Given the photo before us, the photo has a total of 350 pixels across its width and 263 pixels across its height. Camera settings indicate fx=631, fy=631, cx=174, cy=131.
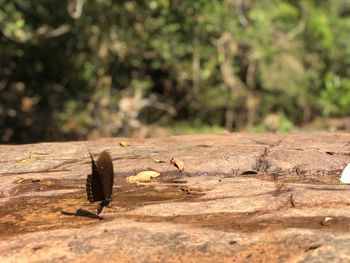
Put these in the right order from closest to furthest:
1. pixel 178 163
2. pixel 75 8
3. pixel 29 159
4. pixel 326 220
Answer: pixel 326 220, pixel 178 163, pixel 29 159, pixel 75 8

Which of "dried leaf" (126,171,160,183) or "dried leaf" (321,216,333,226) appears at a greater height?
"dried leaf" (126,171,160,183)

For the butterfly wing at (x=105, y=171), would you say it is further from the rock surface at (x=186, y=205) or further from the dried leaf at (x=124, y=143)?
the dried leaf at (x=124, y=143)

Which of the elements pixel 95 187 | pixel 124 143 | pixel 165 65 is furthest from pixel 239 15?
pixel 95 187

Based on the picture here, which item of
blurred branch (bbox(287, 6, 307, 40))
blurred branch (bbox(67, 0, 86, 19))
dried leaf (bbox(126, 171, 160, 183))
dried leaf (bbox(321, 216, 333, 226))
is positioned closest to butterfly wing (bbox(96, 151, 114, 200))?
dried leaf (bbox(126, 171, 160, 183))

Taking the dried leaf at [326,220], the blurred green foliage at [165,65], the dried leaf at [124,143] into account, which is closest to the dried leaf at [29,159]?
the dried leaf at [124,143]

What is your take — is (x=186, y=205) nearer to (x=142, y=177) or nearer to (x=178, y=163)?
(x=142, y=177)

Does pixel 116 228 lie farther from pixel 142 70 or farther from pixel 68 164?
pixel 142 70

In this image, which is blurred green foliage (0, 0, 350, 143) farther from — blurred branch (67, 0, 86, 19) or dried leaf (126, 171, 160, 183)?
dried leaf (126, 171, 160, 183)
